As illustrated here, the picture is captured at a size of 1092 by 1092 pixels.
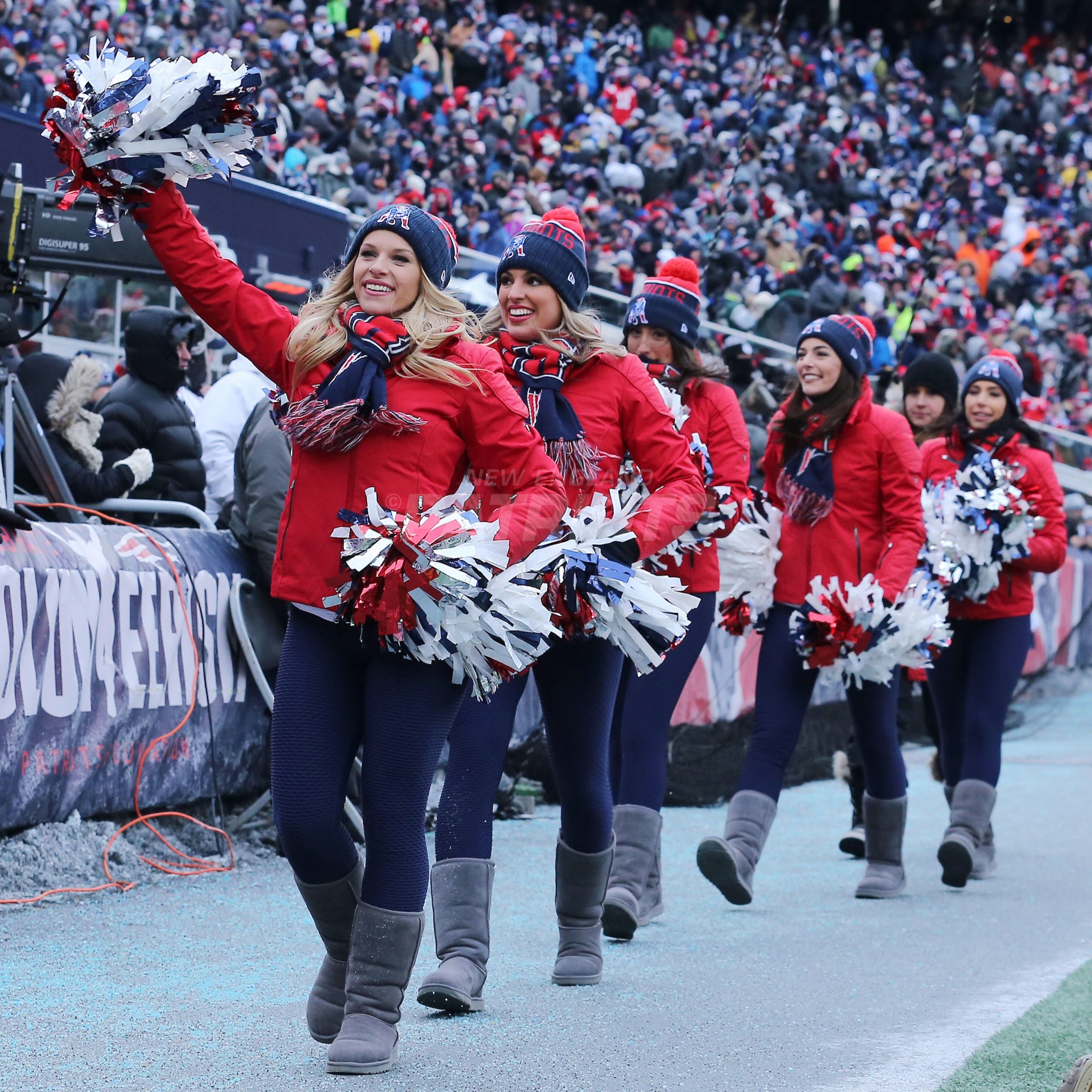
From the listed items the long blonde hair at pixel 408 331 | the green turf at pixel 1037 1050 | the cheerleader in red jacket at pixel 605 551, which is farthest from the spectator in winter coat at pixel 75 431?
the green turf at pixel 1037 1050

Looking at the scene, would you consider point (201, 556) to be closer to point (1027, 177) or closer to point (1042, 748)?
point (1042, 748)

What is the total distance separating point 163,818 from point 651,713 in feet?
6.33

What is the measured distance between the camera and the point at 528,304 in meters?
4.32

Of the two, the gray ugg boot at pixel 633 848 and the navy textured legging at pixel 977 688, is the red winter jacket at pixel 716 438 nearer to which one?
the gray ugg boot at pixel 633 848

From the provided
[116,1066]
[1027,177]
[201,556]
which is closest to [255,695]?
[201,556]

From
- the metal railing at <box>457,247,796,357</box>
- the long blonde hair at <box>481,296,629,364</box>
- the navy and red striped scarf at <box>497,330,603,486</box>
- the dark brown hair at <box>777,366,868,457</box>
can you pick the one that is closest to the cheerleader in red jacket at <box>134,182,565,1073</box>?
the navy and red striped scarf at <box>497,330,603,486</box>

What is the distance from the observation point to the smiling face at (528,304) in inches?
169

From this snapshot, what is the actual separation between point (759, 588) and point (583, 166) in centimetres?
1599

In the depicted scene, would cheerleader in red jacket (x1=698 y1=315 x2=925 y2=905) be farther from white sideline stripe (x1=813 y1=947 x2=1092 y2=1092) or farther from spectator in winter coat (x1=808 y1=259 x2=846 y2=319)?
spectator in winter coat (x1=808 y1=259 x2=846 y2=319)

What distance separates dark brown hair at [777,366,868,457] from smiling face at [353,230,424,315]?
257cm

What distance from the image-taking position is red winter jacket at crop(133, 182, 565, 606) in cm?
331

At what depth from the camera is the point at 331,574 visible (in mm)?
3297

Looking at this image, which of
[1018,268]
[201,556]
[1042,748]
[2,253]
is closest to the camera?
[2,253]

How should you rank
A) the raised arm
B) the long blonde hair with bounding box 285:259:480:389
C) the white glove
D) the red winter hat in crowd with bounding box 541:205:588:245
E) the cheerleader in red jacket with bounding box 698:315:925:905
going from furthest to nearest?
1. the white glove
2. the cheerleader in red jacket with bounding box 698:315:925:905
3. the red winter hat in crowd with bounding box 541:205:588:245
4. the long blonde hair with bounding box 285:259:480:389
5. the raised arm
